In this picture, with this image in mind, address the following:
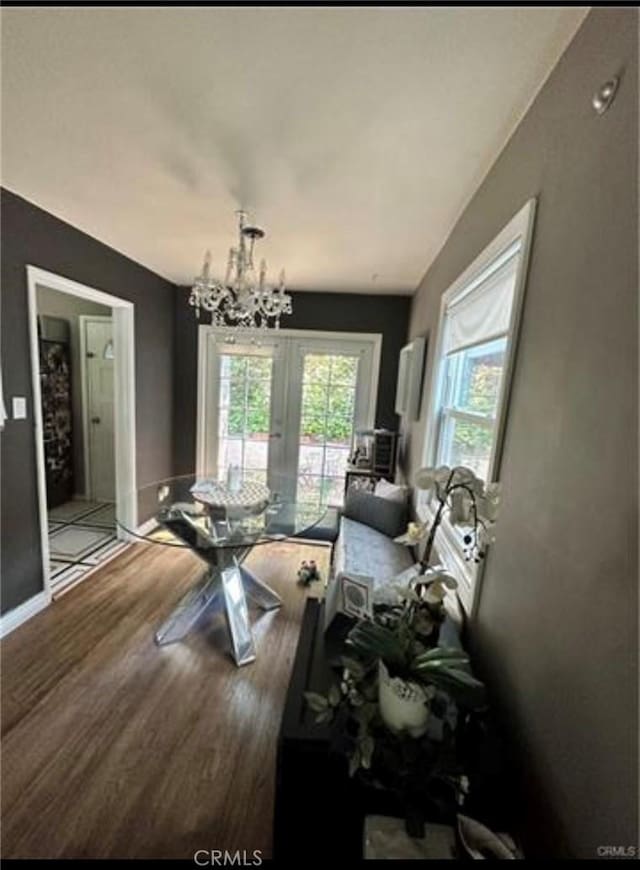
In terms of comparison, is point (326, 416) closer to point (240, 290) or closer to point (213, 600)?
point (240, 290)

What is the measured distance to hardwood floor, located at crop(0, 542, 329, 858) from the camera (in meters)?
1.25

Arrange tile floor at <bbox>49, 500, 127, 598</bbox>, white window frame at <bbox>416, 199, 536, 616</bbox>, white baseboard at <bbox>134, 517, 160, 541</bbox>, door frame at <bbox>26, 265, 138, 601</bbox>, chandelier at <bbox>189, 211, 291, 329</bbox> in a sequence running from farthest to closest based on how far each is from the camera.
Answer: white baseboard at <bbox>134, 517, 160, 541</bbox>, door frame at <bbox>26, 265, 138, 601</bbox>, tile floor at <bbox>49, 500, 127, 598</bbox>, chandelier at <bbox>189, 211, 291, 329</bbox>, white window frame at <bbox>416, 199, 536, 616</bbox>

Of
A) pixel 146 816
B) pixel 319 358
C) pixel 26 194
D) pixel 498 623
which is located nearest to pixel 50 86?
pixel 26 194

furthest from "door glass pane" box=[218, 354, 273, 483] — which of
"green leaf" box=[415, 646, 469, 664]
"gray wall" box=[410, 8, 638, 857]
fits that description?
"green leaf" box=[415, 646, 469, 664]

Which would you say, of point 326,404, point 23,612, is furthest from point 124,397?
point 326,404

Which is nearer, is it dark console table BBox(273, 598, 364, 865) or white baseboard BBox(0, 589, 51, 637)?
dark console table BBox(273, 598, 364, 865)

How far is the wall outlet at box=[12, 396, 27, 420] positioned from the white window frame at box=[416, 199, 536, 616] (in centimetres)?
242

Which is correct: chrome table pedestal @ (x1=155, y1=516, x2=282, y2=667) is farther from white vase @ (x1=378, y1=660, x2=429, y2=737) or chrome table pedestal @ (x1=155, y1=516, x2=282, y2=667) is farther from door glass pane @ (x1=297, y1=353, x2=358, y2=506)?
door glass pane @ (x1=297, y1=353, x2=358, y2=506)

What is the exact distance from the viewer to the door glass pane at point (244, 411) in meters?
4.14

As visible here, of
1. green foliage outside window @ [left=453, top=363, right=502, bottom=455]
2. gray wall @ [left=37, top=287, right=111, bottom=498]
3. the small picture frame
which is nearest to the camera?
the small picture frame

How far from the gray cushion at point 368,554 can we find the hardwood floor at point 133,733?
1.85 ft

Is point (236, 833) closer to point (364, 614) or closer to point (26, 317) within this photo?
point (364, 614)

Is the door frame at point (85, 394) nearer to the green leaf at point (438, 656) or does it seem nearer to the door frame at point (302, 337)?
the door frame at point (302, 337)

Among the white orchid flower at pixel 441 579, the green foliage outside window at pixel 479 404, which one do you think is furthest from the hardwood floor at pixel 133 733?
the green foliage outside window at pixel 479 404
